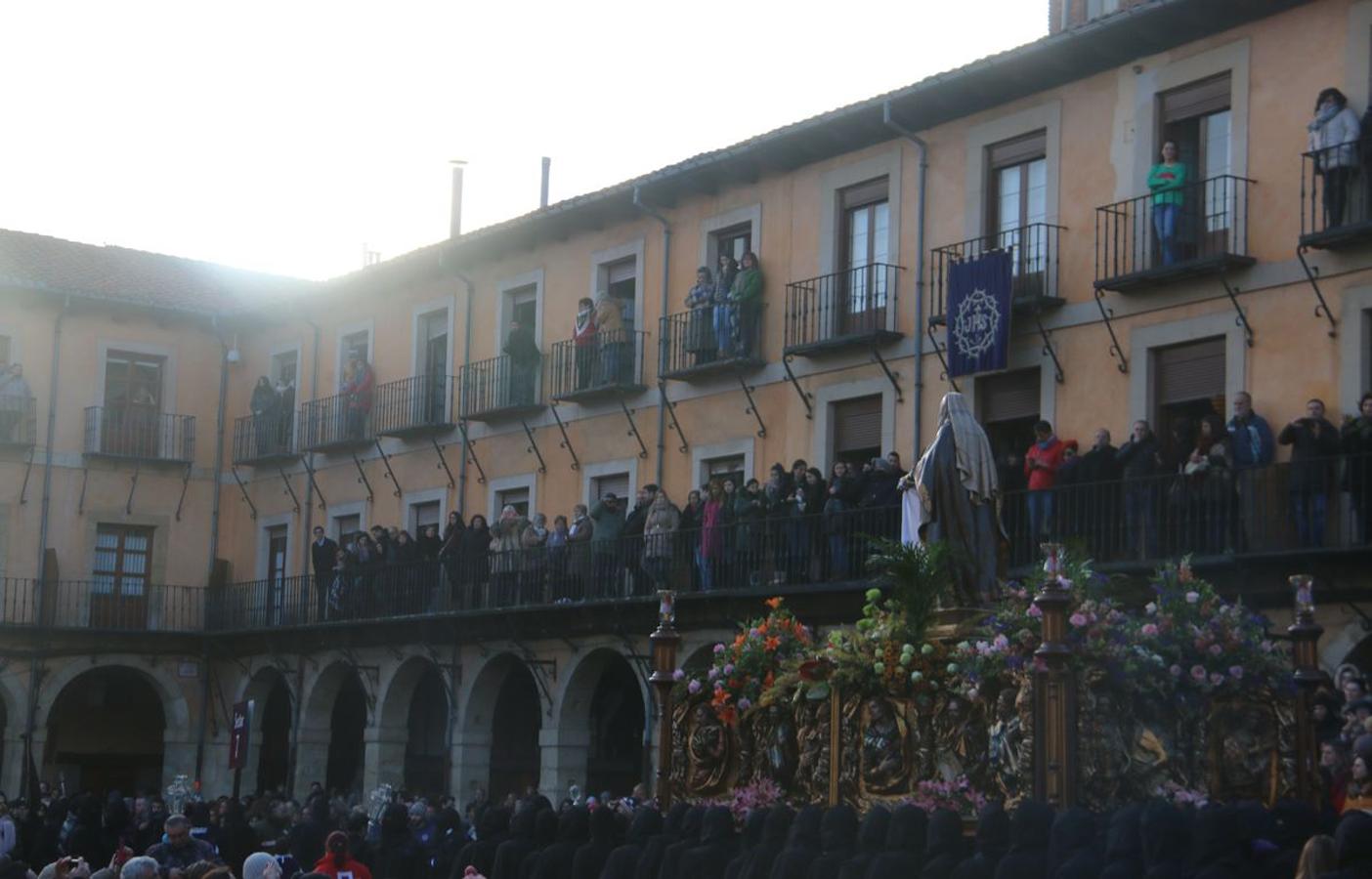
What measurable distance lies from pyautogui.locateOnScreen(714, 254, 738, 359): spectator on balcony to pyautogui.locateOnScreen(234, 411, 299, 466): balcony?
41.1 ft

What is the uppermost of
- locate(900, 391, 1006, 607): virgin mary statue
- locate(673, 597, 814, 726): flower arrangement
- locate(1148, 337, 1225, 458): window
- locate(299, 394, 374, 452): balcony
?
locate(299, 394, 374, 452): balcony

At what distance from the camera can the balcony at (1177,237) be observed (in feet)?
75.6

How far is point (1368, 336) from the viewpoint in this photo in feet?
71.7

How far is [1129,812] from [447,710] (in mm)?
24897

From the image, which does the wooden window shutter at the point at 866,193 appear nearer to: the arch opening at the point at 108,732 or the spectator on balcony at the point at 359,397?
the spectator on balcony at the point at 359,397

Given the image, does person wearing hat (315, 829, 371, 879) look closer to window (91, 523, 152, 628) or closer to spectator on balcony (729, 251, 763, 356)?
spectator on balcony (729, 251, 763, 356)

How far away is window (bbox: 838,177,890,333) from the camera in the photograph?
27.6 metres

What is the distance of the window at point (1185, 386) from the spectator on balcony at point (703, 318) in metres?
7.35

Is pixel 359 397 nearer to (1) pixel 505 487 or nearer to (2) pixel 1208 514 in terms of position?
(1) pixel 505 487

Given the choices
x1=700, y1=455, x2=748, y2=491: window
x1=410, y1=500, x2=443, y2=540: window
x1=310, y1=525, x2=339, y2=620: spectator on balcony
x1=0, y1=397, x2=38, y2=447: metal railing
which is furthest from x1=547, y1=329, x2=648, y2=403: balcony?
x1=0, y1=397, x2=38, y2=447: metal railing

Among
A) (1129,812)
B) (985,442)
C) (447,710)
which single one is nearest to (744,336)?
(447,710)

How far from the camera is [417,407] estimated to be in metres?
36.1

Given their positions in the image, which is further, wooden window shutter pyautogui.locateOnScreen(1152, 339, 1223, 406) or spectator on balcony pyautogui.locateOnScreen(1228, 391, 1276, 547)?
wooden window shutter pyautogui.locateOnScreen(1152, 339, 1223, 406)

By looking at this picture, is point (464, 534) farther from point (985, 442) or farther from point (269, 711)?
point (985, 442)
